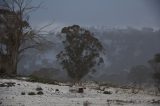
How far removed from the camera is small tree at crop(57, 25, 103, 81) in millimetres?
44156

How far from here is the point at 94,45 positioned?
1780 inches

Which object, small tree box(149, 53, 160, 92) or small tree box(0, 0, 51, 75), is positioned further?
small tree box(149, 53, 160, 92)

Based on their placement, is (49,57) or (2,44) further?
(49,57)

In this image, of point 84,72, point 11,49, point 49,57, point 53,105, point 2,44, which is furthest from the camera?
point 49,57

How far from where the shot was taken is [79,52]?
147 feet

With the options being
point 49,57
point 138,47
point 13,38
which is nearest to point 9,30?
point 13,38

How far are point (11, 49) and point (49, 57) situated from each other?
296ft

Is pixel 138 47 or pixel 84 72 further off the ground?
pixel 138 47

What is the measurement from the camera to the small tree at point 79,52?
44.2m

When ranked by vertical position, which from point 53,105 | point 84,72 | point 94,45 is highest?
point 94,45

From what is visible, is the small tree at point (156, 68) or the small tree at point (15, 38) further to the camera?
the small tree at point (156, 68)

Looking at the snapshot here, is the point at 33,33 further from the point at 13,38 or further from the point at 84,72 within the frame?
the point at 84,72

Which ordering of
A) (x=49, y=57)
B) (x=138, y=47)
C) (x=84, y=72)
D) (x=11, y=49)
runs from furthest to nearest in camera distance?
(x=138, y=47) < (x=49, y=57) < (x=84, y=72) < (x=11, y=49)

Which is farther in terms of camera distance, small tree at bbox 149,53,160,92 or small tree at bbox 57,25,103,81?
small tree at bbox 149,53,160,92
